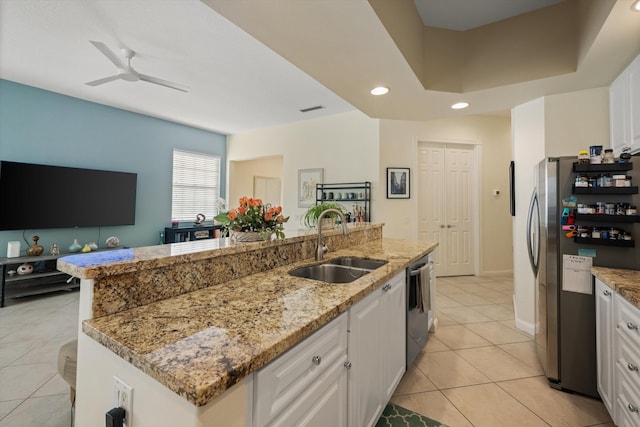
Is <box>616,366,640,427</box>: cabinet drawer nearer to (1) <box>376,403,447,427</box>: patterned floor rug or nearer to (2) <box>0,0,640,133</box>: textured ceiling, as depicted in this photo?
(1) <box>376,403,447,427</box>: patterned floor rug

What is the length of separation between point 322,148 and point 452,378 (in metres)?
4.05

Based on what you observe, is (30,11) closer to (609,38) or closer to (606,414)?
(609,38)

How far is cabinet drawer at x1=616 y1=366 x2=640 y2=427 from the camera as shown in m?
1.29

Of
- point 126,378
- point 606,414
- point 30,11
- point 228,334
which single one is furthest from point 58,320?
point 606,414

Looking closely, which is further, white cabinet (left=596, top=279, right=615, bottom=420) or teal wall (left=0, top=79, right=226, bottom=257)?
teal wall (left=0, top=79, right=226, bottom=257)

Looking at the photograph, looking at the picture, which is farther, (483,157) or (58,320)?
(483,157)

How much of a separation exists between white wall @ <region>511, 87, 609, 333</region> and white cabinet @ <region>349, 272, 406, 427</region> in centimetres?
191

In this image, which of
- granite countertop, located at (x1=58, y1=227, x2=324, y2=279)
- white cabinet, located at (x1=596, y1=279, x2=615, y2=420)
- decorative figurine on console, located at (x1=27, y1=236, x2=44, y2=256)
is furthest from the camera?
decorative figurine on console, located at (x1=27, y1=236, x2=44, y2=256)

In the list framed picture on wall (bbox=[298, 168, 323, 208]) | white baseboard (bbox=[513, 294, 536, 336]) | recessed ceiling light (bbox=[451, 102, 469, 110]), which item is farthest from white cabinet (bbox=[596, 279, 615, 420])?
framed picture on wall (bbox=[298, 168, 323, 208])

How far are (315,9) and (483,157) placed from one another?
176 inches

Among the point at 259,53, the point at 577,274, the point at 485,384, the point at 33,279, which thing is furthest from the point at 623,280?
the point at 33,279

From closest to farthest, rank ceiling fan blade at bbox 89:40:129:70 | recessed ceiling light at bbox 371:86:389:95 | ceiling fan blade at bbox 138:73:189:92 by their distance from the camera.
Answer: recessed ceiling light at bbox 371:86:389:95 → ceiling fan blade at bbox 89:40:129:70 → ceiling fan blade at bbox 138:73:189:92

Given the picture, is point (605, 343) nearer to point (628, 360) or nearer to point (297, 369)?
point (628, 360)

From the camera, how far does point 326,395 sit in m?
1.04
